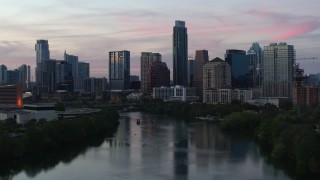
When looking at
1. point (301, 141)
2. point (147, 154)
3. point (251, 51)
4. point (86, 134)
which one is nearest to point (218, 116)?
point (86, 134)

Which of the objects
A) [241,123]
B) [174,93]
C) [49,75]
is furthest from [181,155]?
[49,75]

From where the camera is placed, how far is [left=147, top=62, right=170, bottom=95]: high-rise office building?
58406mm

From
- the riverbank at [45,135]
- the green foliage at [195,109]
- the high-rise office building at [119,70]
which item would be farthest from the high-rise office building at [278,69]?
the riverbank at [45,135]

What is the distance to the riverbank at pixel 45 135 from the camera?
12070 mm

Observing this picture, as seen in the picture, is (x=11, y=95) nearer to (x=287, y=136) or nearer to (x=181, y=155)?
(x=181, y=155)

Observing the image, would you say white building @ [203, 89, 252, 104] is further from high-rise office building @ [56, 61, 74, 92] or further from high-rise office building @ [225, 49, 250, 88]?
high-rise office building @ [56, 61, 74, 92]

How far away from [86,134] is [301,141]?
325 inches

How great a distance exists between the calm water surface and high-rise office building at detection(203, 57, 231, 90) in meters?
33.9

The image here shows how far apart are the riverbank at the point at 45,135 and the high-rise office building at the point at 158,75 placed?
3860 centimetres

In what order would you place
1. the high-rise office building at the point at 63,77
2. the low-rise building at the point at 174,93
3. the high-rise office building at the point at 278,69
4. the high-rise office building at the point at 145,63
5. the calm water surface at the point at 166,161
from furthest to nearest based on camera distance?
the high-rise office building at the point at 63,77 < the high-rise office building at the point at 145,63 < the low-rise building at the point at 174,93 < the high-rise office building at the point at 278,69 < the calm water surface at the point at 166,161

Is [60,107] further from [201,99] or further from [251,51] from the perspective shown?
[251,51]

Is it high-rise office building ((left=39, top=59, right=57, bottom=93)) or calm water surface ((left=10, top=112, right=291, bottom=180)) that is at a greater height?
high-rise office building ((left=39, top=59, right=57, bottom=93))

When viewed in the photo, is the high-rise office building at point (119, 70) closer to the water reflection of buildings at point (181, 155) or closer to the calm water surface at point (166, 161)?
the water reflection of buildings at point (181, 155)

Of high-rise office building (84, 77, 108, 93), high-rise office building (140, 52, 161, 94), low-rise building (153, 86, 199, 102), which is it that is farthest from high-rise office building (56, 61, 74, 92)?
low-rise building (153, 86, 199, 102)
